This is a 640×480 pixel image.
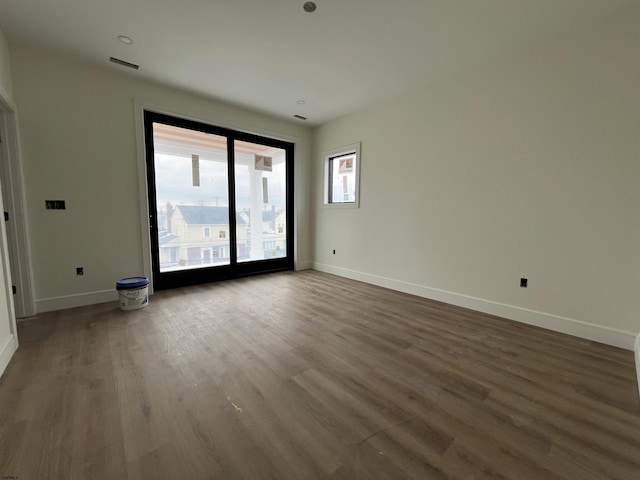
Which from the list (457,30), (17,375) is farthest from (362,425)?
(457,30)

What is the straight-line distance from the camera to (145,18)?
90.2 inches

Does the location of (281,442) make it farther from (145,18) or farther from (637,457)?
(145,18)

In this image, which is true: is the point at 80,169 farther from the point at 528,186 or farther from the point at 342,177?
the point at 528,186

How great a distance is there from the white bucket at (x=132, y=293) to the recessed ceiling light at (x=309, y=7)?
10.8ft

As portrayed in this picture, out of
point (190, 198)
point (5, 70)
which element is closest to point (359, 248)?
point (190, 198)

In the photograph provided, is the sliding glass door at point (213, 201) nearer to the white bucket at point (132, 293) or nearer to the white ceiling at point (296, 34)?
the white bucket at point (132, 293)

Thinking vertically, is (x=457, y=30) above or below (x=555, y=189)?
above

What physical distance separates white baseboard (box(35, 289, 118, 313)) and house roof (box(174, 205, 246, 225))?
1367mm

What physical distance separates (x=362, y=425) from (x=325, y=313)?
1625mm

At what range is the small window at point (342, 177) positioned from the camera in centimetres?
446

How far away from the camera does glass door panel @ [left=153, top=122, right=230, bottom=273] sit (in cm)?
378

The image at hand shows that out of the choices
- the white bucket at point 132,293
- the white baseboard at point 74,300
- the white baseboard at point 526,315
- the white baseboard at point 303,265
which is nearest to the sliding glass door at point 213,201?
the white baseboard at point 303,265

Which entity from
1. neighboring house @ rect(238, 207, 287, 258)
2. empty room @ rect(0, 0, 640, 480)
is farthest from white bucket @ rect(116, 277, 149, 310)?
neighboring house @ rect(238, 207, 287, 258)

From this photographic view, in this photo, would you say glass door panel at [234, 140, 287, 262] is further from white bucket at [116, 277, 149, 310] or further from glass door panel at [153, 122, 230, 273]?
white bucket at [116, 277, 149, 310]
